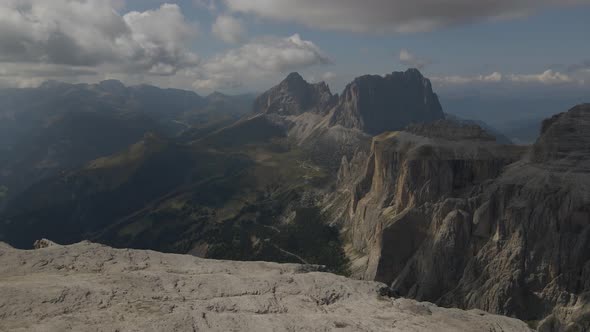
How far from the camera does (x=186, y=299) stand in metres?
49.0

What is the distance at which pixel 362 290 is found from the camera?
55969 millimetres

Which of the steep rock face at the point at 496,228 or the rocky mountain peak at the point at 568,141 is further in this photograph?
the rocky mountain peak at the point at 568,141

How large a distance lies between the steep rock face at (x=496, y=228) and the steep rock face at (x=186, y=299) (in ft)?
146

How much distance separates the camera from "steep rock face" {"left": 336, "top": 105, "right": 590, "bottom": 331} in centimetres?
9800

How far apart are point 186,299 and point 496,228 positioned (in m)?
89.1

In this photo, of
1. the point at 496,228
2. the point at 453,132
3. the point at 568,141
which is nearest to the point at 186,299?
the point at 496,228

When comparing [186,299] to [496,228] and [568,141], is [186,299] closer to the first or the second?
[496,228]

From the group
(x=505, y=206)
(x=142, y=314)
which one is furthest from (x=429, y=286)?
(x=142, y=314)

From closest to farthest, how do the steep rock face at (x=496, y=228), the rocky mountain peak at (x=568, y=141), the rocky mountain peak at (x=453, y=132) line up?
the steep rock face at (x=496, y=228) < the rocky mountain peak at (x=568, y=141) < the rocky mountain peak at (x=453, y=132)

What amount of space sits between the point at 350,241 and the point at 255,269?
373 feet

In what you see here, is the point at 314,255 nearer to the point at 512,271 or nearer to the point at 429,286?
the point at 429,286

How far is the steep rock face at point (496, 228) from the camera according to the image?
9800 cm

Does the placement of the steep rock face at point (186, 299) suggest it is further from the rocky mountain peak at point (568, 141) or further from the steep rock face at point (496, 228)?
the rocky mountain peak at point (568, 141)

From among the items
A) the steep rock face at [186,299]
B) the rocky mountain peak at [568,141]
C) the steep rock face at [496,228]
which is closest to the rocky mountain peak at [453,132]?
the steep rock face at [496,228]
